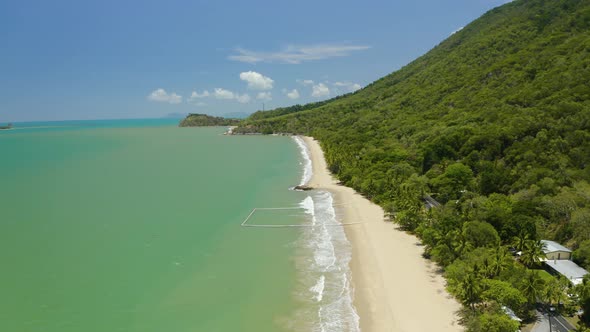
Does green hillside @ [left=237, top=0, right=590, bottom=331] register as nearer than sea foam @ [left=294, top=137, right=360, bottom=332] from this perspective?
No

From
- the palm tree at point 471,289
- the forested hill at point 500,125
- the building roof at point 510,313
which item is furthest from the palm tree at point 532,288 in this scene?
the forested hill at point 500,125

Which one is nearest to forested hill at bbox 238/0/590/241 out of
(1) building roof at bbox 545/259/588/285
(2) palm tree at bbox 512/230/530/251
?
(1) building roof at bbox 545/259/588/285

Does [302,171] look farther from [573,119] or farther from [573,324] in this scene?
[573,324]

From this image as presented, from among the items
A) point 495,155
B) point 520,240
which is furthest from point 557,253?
point 495,155

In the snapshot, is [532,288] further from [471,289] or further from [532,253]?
[532,253]

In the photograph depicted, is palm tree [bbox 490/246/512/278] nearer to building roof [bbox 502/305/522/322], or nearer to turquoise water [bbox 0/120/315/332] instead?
building roof [bbox 502/305/522/322]
